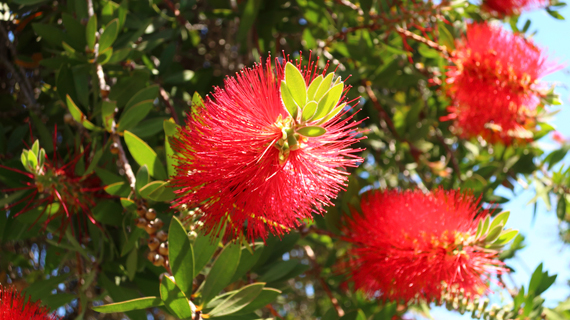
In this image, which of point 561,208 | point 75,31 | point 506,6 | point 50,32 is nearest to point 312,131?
point 75,31

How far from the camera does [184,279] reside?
983 millimetres

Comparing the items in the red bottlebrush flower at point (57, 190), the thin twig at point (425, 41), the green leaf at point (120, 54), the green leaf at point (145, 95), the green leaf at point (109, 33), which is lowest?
the red bottlebrush flower at point (57, 190)

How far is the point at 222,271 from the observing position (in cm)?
106

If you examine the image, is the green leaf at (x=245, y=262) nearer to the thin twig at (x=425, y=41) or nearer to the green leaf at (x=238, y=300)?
the green leaf at (x=238, y=300)

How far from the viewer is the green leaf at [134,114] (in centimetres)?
116

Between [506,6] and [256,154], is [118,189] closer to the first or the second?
[256,154]

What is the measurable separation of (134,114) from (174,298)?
19.8 inches

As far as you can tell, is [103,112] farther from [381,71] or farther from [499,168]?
[499,168]

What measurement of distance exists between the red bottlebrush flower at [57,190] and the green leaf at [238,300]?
1.44 feet

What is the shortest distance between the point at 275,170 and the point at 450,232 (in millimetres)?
652

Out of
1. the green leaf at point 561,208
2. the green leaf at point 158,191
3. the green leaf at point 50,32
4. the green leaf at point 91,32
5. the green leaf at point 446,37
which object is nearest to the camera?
the green leaf at point 158,191

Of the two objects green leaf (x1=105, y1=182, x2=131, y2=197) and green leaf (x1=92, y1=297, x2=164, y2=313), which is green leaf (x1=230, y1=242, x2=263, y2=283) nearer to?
green leaf (x1=92, y1=297, x2=164, y2=313)

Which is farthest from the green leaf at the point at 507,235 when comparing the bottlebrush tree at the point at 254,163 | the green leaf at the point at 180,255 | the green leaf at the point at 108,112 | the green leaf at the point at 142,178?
the green leaf at the point at 108,112

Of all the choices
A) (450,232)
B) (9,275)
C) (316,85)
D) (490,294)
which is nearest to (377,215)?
(450,232)
